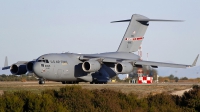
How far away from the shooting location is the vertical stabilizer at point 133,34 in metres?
45.3

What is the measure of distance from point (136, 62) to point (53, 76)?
24.6 ft

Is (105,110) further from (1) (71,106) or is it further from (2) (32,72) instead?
(2) (32,72)

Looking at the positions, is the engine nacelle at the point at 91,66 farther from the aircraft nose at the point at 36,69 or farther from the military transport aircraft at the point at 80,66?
the aircraft nose at the point at 36,69

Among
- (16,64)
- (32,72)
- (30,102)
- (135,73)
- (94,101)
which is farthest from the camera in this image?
(135,73)

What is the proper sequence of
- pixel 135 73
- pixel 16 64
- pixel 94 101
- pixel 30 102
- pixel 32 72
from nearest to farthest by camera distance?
pixel 30 102 → pixel 94 101 → pixel 32 72 → pixel 16 64 → pixel 135 73

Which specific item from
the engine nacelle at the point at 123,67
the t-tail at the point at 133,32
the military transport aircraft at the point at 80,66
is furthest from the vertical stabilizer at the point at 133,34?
the engine nacelle at the point at 123,67

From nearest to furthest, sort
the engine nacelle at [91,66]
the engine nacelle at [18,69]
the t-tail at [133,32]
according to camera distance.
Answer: the engine nacelle at [91,66] < the engine nacelle at [18,69] < the t-tail at [133,32]

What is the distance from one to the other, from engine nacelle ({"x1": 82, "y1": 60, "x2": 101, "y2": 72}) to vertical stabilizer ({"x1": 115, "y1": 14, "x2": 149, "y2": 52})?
6.80m

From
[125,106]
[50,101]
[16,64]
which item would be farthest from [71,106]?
[16,64]

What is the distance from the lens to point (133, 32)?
45.6 metres

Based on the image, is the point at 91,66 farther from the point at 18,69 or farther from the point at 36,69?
the point at 18,69

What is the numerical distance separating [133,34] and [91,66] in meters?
8.62

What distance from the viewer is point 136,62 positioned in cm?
4106

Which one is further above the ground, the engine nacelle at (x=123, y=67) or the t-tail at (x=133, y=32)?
the t-tail at (x=133, y=32)
